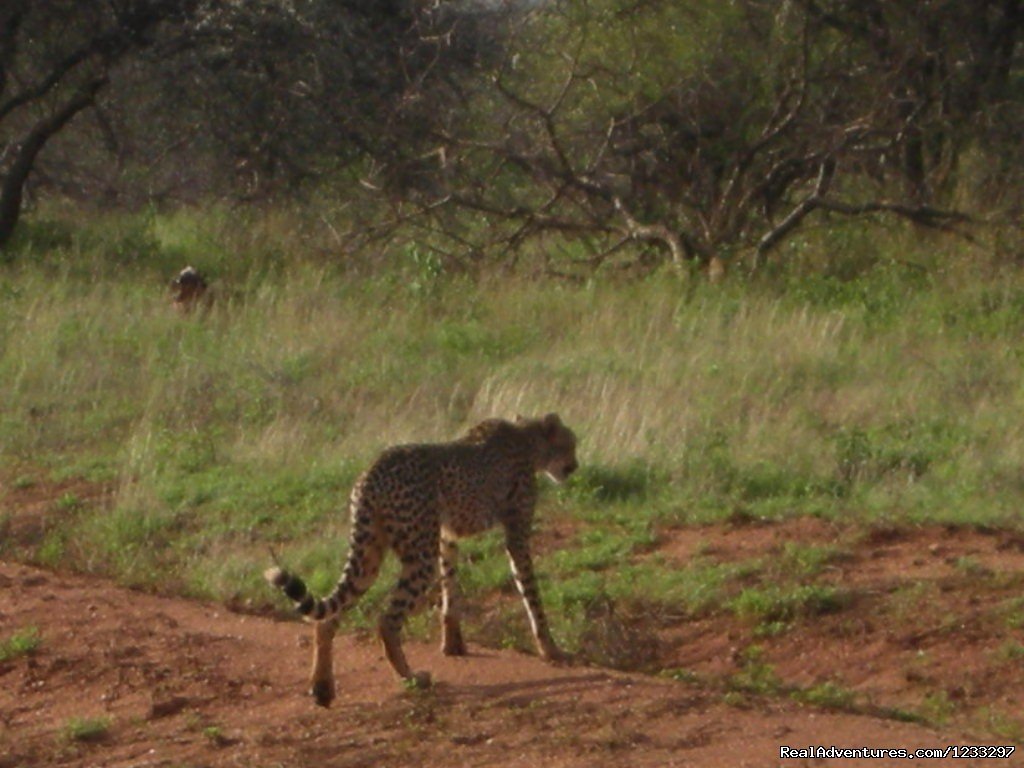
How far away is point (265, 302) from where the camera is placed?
44.2 feet

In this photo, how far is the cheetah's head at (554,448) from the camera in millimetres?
7730

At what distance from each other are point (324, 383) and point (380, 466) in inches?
186

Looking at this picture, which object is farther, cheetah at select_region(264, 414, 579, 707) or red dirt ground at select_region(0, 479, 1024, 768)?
cheetah at select_region(264, 414, 579, 707)

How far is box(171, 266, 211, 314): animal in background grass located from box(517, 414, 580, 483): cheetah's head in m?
6.04

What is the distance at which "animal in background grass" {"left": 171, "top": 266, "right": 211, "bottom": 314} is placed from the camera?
1347cm

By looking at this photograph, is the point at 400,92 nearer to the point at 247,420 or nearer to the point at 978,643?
the point at 247,420

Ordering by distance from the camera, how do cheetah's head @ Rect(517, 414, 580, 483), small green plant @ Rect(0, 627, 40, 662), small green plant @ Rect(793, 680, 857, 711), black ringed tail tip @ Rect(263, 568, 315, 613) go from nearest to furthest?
black ringed tail tip @ Rect(263, 568, 315, 613), small green plant @ Rect(793, 680, 857, 711), small green plant @ Rect(0, 627, 40, 662), cheetah's head @ Rect(517, 414, 580, 483)

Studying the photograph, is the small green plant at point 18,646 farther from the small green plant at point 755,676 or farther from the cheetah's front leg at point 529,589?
the small green plant at point 755,676

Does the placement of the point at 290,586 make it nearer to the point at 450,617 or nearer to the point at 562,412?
the point at 450,617

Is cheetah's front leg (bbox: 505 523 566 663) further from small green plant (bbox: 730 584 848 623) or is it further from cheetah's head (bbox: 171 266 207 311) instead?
cheetah's head (bbox: 171 266 207 311)

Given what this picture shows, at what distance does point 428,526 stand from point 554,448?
4.15 feet

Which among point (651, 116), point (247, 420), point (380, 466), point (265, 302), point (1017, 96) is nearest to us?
point (380, 466)

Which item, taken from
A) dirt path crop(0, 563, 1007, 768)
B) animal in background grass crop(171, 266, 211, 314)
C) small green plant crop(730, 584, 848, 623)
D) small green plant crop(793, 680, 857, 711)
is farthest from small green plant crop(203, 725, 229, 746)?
animal in background grass crop(171, 266, 211, 314)

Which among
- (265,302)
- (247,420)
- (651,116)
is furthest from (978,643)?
(651,116)
